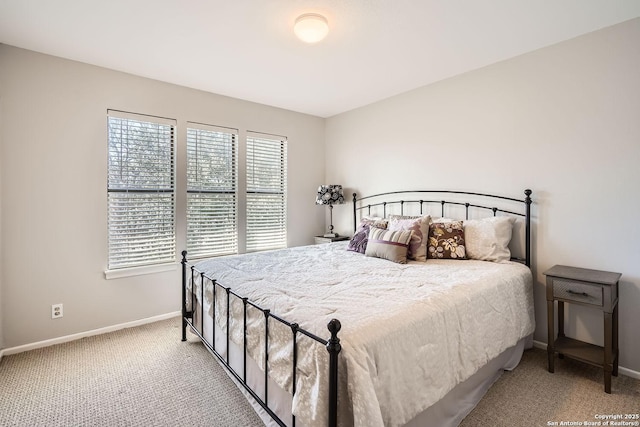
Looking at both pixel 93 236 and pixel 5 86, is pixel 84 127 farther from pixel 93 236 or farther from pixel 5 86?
pixel 93 236

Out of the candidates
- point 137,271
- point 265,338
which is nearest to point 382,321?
point 265,338

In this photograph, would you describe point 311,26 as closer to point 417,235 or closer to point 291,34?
point 291,34

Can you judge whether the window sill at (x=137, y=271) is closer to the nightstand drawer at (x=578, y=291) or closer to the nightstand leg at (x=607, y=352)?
the nightstand drawer at (x=578, y=291)

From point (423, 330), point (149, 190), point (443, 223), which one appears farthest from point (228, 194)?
point (423, 330)

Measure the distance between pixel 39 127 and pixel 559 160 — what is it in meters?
4.38

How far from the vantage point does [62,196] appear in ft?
9.01

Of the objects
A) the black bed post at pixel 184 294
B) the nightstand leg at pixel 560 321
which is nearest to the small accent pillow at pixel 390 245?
the nightstand leg at pixel 560 321

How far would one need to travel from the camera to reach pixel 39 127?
2.63 meters

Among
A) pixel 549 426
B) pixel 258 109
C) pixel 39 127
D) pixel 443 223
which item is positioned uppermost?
pixel 258 109

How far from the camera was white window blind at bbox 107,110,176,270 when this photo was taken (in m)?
3.02

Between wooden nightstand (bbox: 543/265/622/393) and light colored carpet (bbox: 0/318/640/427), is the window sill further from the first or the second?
wooden nightstand (bbox: 543/265/622/393)

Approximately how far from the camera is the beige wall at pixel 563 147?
2217 mm

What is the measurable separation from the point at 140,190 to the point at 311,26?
2.33 m

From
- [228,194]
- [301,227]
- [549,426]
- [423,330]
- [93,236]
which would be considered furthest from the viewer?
[301,227]
